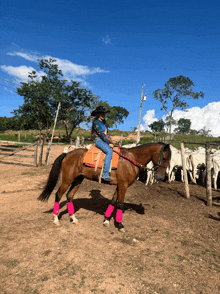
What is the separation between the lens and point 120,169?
4871 mm

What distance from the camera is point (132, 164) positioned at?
4941 millimetres

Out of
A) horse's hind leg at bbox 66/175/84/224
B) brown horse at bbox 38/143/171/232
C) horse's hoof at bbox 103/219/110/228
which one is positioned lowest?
horse's hoof at bbox 103/219/110/228

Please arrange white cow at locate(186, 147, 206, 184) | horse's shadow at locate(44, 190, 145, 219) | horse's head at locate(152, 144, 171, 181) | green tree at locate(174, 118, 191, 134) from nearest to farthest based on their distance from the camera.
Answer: horse's head at locate(152, 144, 171, 181), horse's shadow at locate(44, 190, 145, 219), white cow at locate(186, 147, 206, 184), green tree at locate(174, 118, 191, 134)

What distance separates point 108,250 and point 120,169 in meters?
1.98

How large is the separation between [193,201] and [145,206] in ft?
7.91

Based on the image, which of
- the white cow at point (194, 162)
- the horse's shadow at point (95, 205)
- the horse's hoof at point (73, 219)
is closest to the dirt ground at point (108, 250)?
the horse's shadow at point (95, 205)

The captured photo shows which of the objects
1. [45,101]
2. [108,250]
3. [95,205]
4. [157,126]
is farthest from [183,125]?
[108,250]

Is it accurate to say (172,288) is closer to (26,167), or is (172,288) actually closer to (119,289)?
(119,289)

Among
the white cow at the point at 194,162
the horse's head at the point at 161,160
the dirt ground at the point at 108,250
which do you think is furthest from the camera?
the white cow at the point at 194,162

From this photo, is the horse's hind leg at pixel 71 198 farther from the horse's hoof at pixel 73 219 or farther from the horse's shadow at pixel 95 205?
the horse's shadow at pixel 95 205

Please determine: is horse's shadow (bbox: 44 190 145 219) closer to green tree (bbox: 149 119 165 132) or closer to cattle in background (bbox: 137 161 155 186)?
cattle in background (bbox: 137 161 155 186)

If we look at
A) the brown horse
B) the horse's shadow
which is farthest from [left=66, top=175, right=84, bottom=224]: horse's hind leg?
the horse's shadow

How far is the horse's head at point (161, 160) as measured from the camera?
185 inches

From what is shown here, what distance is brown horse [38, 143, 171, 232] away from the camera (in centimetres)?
479
